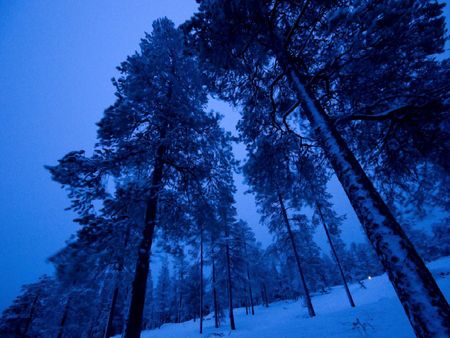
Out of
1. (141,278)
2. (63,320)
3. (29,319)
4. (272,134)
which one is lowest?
(63,320)

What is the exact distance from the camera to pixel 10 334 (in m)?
21.5

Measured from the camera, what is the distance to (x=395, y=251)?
246cm

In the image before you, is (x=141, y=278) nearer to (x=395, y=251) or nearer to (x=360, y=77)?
(x=395, y=251)

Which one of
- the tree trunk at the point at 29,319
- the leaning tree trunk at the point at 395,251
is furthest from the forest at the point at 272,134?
the tree trunk at the point at 29,319

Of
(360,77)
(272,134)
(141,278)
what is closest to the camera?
(360,77)

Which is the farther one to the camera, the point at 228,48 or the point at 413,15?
the point at 228,48

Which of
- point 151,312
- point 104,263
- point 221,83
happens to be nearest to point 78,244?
point 104,263

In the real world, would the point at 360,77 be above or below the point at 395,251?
above

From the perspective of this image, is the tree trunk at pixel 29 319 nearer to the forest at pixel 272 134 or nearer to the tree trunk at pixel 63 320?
the tree trunk at pixel 63 320

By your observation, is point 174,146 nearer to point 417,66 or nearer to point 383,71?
point 383,71

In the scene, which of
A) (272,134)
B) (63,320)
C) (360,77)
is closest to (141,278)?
(272,134)

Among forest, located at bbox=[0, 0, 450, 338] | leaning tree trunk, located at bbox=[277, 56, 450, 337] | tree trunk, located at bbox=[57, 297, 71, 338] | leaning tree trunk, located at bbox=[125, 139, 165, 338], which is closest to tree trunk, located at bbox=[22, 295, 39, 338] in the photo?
tree trunk, located at bbox=[57, 297, 71, 338]

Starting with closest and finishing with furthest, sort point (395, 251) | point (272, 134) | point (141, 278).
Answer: point (395, 251)
point (141, 278)
point (272, 134)

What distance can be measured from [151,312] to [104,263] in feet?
179
